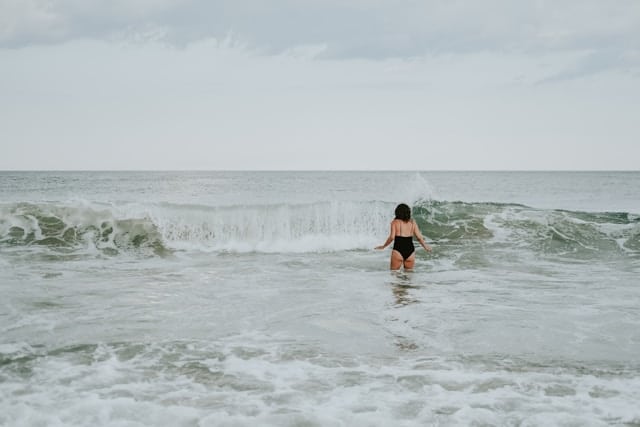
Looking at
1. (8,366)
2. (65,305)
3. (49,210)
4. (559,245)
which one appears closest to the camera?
(8,366)

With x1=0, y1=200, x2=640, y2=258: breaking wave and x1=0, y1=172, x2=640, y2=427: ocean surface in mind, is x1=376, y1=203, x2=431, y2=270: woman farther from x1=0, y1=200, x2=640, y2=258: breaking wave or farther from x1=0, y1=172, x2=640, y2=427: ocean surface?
x1=0, y1=200, x2=640, y2=258: breaking wave

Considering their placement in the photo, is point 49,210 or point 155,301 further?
point 49,210

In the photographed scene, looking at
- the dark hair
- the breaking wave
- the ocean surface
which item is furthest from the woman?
the breaking wave

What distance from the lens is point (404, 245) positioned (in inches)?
415

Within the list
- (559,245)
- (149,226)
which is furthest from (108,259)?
(559,245)

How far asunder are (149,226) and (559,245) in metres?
12.5

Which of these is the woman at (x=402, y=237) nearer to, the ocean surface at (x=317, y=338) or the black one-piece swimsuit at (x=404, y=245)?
the black one-piece swimsuit at (x=404, y=245)

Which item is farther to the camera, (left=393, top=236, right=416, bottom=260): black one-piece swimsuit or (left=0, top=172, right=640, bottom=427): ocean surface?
(left=393, top=236, right=416, bottom=260): black one-piece swimsuit

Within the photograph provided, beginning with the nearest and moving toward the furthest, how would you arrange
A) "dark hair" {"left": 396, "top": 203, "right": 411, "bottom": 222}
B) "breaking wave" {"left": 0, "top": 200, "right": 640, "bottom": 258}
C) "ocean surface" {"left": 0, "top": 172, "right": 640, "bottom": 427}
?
"ocean surface" {"left": 0, "top": 172, "right": 640, "bottom": 427} → "dark hair" {"left": 396, "top": 203, "right": 411, "bottom": 222} → "breaking wave" {"left": 0, "top": 200, "right": 640, "bottom": 258}

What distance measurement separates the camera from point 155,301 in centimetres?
779

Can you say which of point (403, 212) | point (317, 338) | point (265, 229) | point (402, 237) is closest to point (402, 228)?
point (402, 237)

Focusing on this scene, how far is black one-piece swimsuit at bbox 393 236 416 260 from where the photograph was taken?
10.5 meters

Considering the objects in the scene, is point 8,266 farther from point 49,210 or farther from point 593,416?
point 593,416

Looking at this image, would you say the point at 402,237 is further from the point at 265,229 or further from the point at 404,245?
the point at 265,229
